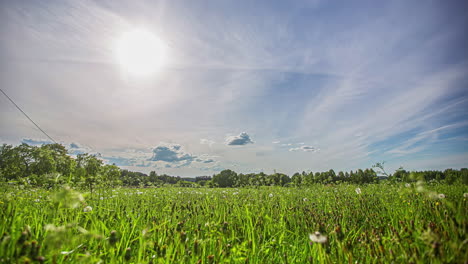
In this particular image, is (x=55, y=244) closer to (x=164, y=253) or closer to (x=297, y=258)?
(x=164, y=253)

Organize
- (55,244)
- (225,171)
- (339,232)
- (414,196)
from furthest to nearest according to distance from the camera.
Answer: (225,171), (414,196), (339,232), (55,244)

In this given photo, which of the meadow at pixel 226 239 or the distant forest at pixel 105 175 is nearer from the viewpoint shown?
the meadow at pixel 226 239

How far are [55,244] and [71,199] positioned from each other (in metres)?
0.35

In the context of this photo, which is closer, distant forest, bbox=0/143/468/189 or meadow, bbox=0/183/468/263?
meadow, bbox=0/183/468/263

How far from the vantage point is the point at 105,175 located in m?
9.30

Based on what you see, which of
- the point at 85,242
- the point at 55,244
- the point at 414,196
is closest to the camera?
the point at 55,244

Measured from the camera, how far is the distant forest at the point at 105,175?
6449mm

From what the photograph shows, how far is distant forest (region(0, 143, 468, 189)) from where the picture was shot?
6449 mm

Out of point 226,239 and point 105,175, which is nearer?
point 226,239

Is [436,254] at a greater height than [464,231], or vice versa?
[464,231]

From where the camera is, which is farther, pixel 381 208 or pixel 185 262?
pixel 381 208

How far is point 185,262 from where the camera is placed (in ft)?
9.23

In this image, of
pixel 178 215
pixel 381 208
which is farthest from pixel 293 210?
pixel 178 215

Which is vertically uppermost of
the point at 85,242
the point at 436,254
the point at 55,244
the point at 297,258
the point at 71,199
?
the point at 71,199
